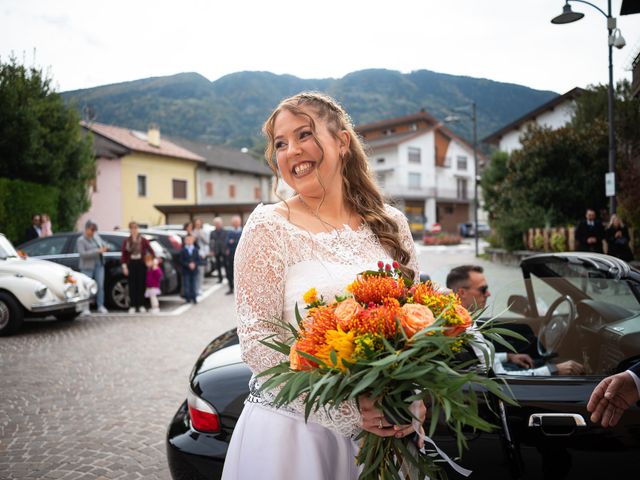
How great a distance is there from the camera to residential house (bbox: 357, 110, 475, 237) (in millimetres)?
56531

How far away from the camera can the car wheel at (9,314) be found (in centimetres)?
826

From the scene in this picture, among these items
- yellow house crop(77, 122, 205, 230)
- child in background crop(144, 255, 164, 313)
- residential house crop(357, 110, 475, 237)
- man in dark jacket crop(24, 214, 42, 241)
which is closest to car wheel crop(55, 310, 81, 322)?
child in background crop(144, 255, 164, 313)

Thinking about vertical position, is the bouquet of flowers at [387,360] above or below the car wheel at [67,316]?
above

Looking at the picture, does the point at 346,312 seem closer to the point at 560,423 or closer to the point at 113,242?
the point at 560,423

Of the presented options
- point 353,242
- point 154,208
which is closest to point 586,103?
point 353,242

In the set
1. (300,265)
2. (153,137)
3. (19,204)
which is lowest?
(300,265)

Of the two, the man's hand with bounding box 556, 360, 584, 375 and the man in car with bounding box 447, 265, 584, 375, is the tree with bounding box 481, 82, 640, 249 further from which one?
the man's hand with bounding box 556, 360, 584, 375

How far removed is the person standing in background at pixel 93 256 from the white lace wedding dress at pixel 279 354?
30.7 feet

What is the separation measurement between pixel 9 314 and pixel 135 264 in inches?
104

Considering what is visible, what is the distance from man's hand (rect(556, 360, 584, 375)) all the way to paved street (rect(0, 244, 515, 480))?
95cm

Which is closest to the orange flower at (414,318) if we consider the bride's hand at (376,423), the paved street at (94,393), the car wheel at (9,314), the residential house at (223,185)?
the bride's hand at (376,423)

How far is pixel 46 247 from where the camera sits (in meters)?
11.0

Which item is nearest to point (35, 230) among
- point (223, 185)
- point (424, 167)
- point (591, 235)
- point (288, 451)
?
point (288, 451)

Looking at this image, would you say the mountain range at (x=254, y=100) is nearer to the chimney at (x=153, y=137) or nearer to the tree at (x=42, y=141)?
the chimney at (x=153, y=137)
